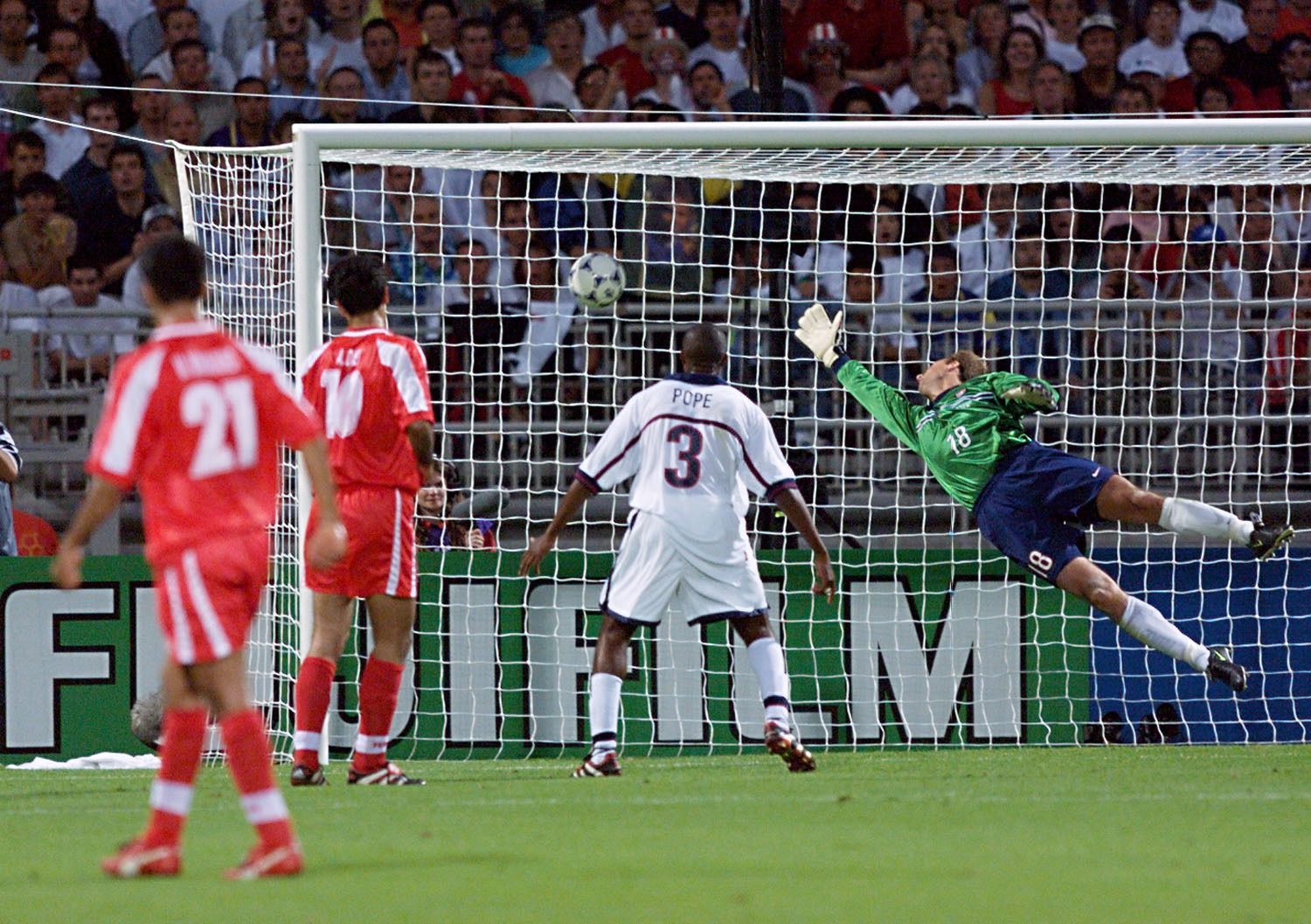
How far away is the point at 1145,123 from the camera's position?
959cm

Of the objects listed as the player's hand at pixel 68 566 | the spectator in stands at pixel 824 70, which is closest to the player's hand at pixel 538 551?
the player's hand at pixel 68 566

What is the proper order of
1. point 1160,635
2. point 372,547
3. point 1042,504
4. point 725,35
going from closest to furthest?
point 372,547, point 1160,635, point 1042,504, point 725,35

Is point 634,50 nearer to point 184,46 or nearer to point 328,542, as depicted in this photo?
point 184,46

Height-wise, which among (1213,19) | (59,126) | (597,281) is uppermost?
(1213,19)

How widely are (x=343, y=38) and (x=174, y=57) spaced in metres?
1.23

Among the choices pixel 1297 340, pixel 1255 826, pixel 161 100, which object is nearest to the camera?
pixel 1255 826

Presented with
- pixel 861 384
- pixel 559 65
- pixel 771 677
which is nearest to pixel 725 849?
pixel 771 677

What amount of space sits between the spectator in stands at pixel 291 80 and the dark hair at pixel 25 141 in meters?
1.61

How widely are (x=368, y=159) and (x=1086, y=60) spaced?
22.5ft

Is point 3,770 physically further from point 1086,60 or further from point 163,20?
point 1086,60

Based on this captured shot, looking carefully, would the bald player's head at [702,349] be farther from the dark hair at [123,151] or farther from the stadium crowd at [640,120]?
the dark hair at [123,151]

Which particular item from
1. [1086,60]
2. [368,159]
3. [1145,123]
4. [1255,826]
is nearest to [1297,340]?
[1086,60]

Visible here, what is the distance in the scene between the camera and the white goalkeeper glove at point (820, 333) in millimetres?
10023

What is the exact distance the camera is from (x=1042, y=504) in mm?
9812
